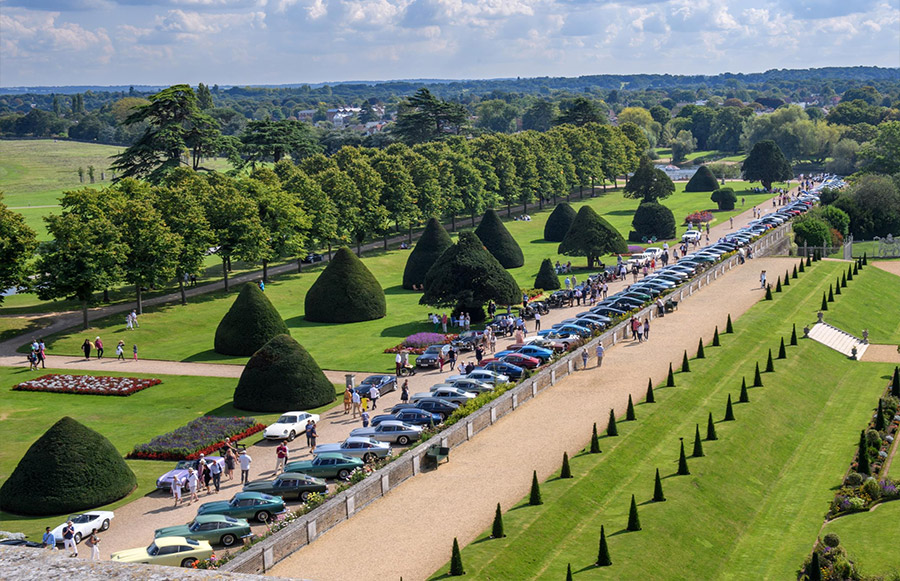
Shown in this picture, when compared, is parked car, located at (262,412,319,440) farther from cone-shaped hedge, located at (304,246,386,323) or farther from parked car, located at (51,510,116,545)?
cone-shaped hedge, located at (304,246,386,323)

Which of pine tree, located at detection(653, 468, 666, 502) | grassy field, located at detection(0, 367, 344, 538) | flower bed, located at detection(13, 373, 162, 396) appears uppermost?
pine tree, located at detection(653, 468, 666, 502)

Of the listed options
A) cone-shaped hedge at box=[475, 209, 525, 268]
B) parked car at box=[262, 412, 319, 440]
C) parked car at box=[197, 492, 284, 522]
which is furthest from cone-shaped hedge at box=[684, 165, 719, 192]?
parked car at box=[197, 492, 284, 522]

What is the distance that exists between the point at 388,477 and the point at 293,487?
4492 mm

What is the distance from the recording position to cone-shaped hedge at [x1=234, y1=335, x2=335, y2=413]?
6084 cm

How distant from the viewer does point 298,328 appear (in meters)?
85.2

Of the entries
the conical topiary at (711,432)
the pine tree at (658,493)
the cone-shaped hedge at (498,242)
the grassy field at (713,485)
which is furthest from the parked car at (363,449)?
the cone-shaped hedge at (498,242)

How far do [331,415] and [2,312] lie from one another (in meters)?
45.8

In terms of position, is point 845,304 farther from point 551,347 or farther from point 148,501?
point 148,501

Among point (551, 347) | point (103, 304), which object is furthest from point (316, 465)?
point (103, 304)

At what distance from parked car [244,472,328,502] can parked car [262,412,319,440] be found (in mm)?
9831

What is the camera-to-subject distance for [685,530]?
42.7m

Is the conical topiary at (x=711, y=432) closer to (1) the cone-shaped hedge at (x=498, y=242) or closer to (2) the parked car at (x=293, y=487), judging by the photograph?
(2) the parked car at (x=293, y=487)

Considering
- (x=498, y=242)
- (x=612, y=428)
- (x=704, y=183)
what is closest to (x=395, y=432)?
(x=612, y=428)

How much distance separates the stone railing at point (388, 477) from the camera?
119ft
